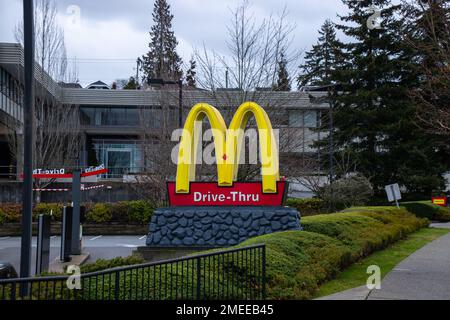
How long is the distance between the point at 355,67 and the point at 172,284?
3633cm

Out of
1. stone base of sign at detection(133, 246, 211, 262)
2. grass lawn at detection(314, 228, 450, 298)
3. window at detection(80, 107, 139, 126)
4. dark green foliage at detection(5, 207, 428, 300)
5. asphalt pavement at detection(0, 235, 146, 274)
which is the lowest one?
asphalt pavement at detection(0, 235, 146, 274)

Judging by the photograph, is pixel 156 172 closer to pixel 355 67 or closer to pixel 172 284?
pixel 172 284

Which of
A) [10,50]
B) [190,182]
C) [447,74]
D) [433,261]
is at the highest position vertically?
[10,50]

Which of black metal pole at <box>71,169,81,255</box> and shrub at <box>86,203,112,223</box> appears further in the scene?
shrub at <box>86,203,112,223</box>

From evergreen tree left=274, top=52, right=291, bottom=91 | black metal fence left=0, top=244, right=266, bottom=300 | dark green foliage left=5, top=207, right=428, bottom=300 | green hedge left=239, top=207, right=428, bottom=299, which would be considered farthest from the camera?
evergreen tree left=274, top=52, right=291, bottom=91

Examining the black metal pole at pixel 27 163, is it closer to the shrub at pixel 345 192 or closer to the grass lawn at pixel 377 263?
the grass lawn at pixel 377 263

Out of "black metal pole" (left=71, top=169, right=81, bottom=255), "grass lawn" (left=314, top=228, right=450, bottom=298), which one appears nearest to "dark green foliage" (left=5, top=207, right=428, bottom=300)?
"grass lawn" (left=314, top=228, right=450, bottom=298)

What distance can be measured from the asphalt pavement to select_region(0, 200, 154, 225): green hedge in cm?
143

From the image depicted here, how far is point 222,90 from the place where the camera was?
2138cm

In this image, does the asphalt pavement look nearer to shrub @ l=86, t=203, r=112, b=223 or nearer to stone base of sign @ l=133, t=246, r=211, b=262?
shrub @ l=86, t=203, r=112, b=223

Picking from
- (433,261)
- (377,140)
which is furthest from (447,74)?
(377,140)

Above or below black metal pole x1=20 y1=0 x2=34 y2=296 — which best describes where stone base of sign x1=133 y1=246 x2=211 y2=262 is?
below

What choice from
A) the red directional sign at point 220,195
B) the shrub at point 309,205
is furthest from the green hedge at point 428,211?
the red directional sign at point 220,195

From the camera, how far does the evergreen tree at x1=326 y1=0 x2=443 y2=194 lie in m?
37.3
